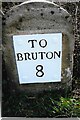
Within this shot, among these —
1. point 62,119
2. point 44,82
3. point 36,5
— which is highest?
point 36,5

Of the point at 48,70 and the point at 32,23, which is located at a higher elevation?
the point at 32,23

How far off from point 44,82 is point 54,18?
576 millimetres

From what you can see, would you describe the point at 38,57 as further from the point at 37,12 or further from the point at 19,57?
the point at 37,12

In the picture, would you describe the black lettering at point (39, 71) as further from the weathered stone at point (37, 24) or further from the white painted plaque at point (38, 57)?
the weathered stone at point (37, 24)

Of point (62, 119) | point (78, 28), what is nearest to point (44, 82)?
point (62, 119)

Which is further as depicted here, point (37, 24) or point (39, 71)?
point (39, 71)

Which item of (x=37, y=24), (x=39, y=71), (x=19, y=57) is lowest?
(x=39, y=71)

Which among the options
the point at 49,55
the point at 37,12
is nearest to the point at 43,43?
the point at 49,55

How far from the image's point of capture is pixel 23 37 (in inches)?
112

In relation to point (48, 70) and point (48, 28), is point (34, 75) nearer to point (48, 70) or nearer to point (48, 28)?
point (48, 70)

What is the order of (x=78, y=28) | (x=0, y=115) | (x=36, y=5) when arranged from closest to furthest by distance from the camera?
(x=36, y=5)
(x=0, y=115)
(x=78, y=28)

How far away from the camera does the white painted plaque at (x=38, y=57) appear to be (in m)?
2.84

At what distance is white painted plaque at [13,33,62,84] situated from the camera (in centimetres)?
284

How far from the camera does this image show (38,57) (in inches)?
115
